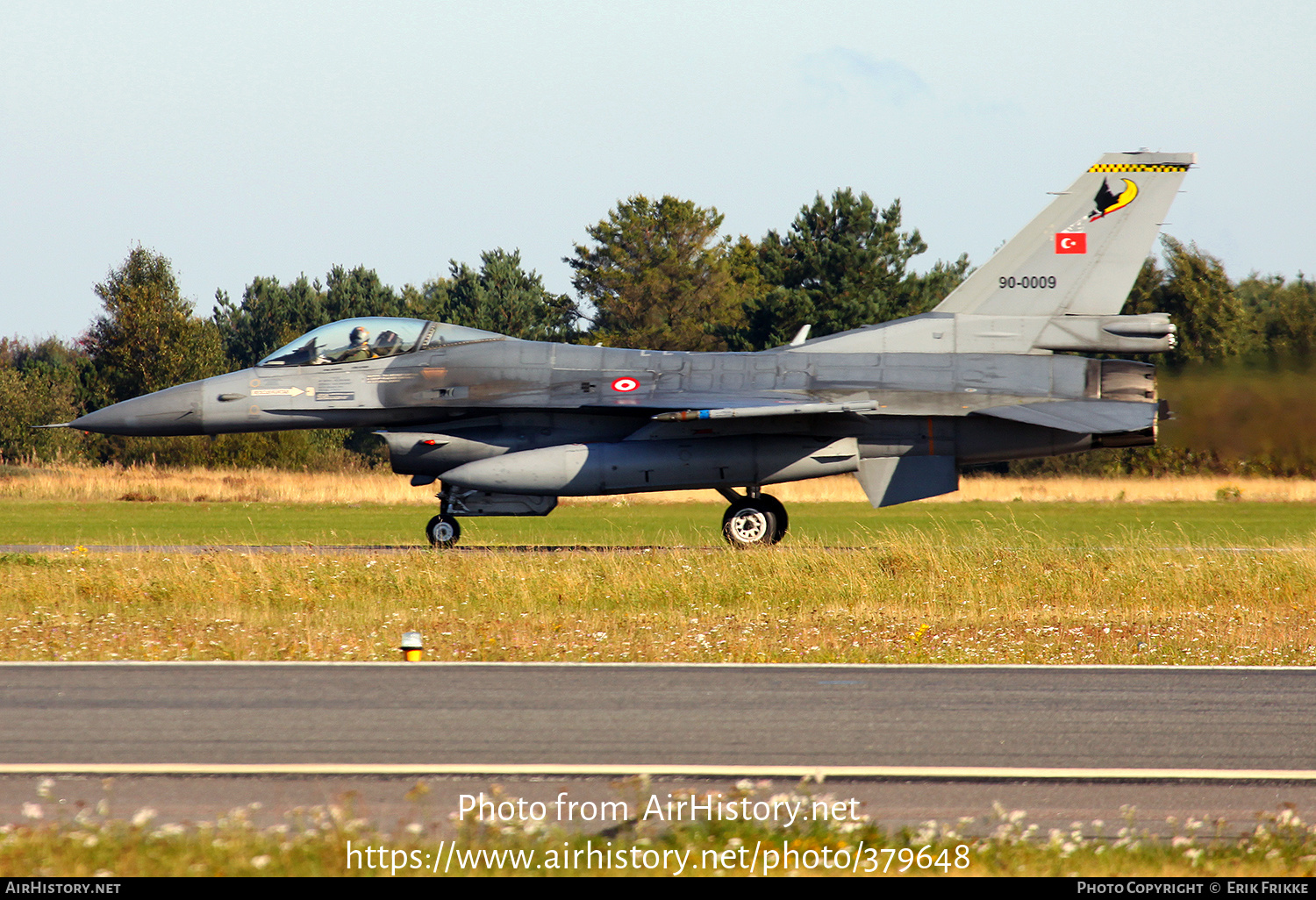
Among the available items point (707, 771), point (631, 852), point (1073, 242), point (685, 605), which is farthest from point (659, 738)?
point (1073, 242)

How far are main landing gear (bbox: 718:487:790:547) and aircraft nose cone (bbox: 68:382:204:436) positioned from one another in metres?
8.65

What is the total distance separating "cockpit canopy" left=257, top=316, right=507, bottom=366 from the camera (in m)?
20.2

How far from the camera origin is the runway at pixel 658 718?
21.9 feet

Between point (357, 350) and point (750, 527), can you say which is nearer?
point (750, 527)

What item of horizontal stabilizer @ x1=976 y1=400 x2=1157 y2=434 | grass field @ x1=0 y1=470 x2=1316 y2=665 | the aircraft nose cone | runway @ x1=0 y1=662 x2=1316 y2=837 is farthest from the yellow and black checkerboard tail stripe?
the aircraft nose cone

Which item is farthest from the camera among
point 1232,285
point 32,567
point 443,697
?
point 1232,285

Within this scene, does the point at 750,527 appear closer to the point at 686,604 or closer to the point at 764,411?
the point at 764,411

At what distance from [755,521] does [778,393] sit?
2.05 m

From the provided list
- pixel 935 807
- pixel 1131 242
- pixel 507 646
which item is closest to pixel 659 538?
pixel 1131 242

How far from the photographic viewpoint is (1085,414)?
19062mm

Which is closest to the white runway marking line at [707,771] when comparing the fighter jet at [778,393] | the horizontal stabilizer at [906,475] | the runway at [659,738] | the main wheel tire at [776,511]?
the runway at [659,738]
